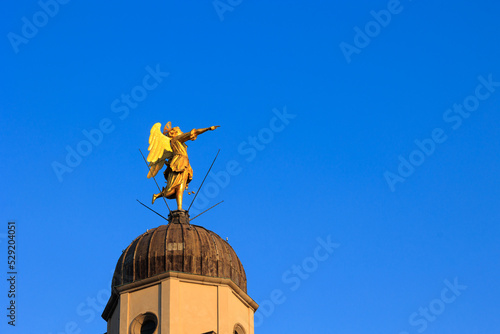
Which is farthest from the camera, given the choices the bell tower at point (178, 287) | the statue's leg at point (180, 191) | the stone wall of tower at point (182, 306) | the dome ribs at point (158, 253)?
the statue's leg at point (180, 191)

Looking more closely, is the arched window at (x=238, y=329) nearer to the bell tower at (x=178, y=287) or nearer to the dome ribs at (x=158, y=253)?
the bell tower at (x=178, y=287)

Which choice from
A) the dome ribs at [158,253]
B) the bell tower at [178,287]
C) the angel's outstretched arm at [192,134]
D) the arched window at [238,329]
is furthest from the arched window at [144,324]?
the angel's outstretched arm at [192,134]

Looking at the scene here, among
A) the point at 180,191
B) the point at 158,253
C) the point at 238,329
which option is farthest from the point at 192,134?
the point at 238,329

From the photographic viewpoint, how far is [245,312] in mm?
49250

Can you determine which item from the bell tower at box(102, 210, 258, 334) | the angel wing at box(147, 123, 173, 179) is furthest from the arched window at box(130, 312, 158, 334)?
the angel wing at box(147, 123, 173, 179)

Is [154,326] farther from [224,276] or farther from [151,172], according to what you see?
[151,172]

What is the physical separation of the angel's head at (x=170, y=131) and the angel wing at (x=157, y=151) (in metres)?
0.21

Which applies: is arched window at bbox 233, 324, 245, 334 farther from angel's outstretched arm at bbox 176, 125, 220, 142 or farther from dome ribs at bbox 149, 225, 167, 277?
angel's outstretched arm at bbox 176, 125, 220, 142

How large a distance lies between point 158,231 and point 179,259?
1.89 meters

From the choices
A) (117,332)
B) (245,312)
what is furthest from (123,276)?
(245,312)

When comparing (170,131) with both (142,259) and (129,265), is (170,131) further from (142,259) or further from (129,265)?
(129,265)

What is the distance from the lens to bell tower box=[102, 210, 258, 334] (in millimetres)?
46750

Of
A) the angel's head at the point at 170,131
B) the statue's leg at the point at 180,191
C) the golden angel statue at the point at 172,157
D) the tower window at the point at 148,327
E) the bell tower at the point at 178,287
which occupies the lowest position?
the tower window at the point at 148,327

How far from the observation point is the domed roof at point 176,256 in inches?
1880
